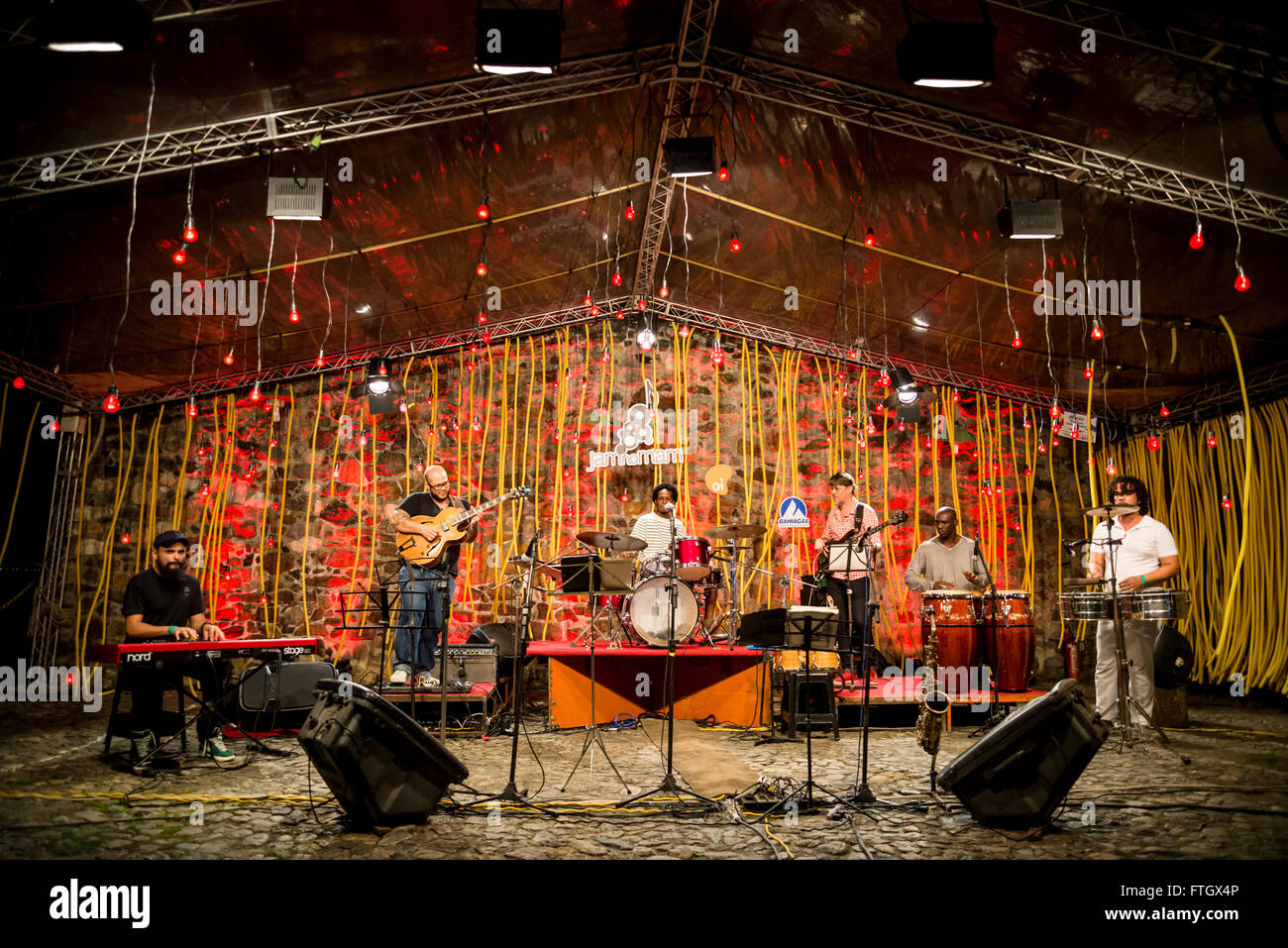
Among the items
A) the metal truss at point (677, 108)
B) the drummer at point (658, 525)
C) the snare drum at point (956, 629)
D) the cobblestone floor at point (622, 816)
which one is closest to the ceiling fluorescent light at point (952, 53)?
the metal truss at point (677, 108)

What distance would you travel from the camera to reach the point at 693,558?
727 cm

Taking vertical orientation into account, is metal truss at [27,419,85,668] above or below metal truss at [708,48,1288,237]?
below

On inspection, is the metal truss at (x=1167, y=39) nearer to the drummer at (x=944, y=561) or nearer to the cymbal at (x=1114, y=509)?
the cymbal at (x=1114, y=509)

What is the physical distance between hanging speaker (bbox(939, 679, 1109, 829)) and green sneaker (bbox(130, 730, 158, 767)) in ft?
14.7

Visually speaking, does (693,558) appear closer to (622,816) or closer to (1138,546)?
(1138,546)

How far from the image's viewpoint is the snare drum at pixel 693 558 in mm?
7137

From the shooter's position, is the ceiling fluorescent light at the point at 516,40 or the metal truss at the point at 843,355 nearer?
the ceiling fluorescent light at the point at 516,40

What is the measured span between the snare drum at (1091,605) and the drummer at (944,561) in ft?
4.48

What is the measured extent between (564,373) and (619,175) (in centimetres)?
302

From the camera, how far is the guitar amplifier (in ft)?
22.6

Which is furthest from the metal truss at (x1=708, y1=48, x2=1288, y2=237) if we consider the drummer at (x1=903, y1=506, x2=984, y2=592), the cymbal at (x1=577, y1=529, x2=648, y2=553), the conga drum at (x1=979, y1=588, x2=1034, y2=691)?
the cymbal at (x1=577, y1=529, x2=648, y2=553)

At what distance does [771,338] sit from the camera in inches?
402

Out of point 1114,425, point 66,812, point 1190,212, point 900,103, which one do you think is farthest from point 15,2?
point 1114,425

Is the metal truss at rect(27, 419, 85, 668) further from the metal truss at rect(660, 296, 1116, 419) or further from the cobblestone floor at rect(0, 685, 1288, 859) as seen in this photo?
the metal truss at rect(660, 296, 1116, 419)
